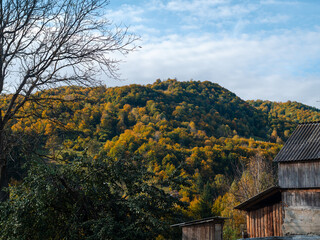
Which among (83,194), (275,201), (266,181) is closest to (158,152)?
(266,181)

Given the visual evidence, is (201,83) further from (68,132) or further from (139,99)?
(68,132)

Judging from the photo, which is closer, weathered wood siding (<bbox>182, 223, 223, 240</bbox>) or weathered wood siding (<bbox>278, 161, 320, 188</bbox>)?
weathered wood siding (<bbox>182, 223, 223, 240</bbox>)

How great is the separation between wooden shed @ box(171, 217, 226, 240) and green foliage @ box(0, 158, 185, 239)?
35.4 inches

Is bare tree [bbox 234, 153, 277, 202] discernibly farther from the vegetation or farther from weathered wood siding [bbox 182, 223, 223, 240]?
weathered wood siding [bbox 182, 223, 223, 240]

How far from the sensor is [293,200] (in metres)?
21.2

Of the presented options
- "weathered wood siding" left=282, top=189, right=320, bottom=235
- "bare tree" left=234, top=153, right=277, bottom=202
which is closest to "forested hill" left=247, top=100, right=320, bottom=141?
"bare tree" left=234, top=153, right=277, bottom=202

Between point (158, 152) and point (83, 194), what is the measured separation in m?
73.1

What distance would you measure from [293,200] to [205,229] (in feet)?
34.5

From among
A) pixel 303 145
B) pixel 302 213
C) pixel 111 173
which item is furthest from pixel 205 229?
pixel 303 145

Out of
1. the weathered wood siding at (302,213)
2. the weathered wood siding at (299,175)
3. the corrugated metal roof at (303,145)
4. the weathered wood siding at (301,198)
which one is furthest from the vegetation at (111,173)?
the corrugated metal roof at (303,145)

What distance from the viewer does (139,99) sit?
12875 centimetres

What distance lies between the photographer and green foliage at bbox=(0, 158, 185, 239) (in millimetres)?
13156

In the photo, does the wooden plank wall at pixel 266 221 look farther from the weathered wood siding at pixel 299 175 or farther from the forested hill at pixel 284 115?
the forested hill at pixel 284 115

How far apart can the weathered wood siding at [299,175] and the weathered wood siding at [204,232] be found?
34.3 feet
